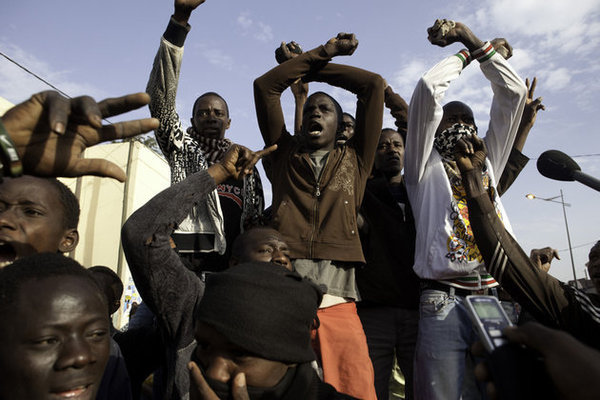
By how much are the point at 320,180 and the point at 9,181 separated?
6.01 ft

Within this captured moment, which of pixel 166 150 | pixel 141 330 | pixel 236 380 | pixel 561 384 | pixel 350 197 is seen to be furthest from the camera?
pixel 166 150

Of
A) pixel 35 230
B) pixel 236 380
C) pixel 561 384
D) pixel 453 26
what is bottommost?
pixel 236 380

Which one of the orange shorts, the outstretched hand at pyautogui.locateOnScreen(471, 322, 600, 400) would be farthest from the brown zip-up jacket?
the outstretched hand at pyautogui.locateOnScreen(471, 322, 600, 400)

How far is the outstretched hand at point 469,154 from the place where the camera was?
8.00 feet

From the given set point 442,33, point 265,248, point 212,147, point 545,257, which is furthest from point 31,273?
point 545,257

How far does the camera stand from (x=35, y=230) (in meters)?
2.15

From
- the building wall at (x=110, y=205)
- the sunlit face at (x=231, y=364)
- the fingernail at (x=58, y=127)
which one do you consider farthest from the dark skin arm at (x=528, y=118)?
the building wall at (x=110, y=205)

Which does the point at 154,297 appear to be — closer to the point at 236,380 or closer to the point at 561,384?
the point at 236,380

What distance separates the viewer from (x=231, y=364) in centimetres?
173

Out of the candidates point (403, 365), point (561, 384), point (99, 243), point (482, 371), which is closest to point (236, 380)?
point (482, 371)

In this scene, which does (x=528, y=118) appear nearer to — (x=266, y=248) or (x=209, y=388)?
(x=266, y=248)

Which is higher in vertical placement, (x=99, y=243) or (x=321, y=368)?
(x=99, y=243)

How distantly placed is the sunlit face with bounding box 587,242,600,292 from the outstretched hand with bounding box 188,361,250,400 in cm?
231

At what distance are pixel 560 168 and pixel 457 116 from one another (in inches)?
51.0
